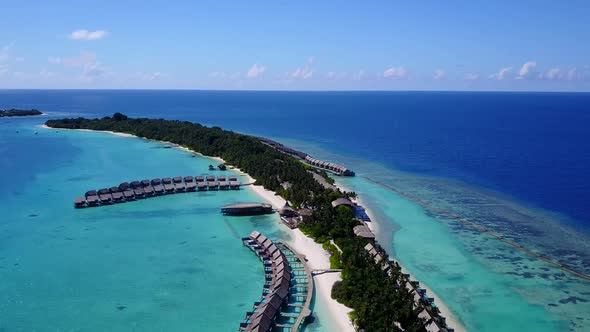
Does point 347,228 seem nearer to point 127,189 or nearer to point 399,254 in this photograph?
point 399,254

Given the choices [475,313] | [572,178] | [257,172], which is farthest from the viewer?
[572,178]

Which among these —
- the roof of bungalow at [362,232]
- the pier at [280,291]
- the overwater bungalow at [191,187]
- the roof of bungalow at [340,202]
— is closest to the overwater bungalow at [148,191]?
the overwater bungalow at [191,187]

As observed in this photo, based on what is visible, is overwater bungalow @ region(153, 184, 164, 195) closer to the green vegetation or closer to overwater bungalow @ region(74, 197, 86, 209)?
overwater bungalow @ region(74, 197, 86, 209)

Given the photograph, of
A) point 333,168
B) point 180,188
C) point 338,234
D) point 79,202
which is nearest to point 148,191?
point 180,188

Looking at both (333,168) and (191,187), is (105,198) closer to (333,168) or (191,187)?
(191,187)

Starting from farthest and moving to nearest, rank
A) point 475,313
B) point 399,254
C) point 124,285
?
point 399,254
point 124,285
point 475,313

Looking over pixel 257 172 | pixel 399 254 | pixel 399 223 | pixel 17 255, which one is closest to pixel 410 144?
pixel 257 172

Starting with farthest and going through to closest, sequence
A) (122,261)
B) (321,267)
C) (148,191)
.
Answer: (148,191)
(122,261)
(321,267)
